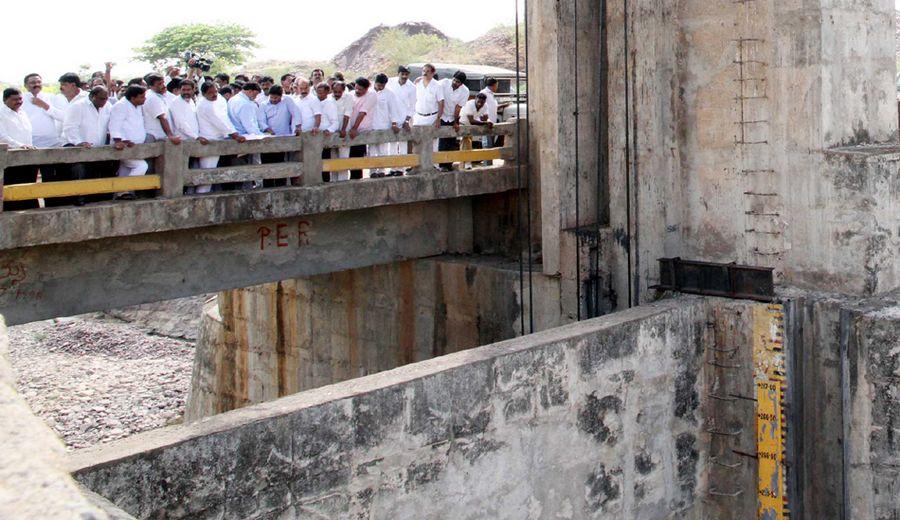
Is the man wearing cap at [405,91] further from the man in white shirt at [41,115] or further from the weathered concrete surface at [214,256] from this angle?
the man in white shirt at [41,115]

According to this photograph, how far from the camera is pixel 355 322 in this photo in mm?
13750

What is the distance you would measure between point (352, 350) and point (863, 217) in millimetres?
6669

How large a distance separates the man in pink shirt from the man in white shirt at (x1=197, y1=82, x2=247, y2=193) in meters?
1.75

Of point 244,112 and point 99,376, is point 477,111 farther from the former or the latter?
→ point 99,376

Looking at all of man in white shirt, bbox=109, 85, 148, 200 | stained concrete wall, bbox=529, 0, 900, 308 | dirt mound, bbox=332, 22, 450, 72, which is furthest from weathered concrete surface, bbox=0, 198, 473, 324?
dirt mound, bbox=332, 22, 450, 72

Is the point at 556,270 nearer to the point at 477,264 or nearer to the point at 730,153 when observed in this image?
the point at 477,264

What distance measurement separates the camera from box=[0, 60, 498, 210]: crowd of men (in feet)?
32.8

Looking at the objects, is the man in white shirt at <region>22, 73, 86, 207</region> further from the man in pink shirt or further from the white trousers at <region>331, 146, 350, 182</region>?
the man in pink shirt

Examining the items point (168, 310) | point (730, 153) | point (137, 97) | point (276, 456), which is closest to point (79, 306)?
point (137, 97)

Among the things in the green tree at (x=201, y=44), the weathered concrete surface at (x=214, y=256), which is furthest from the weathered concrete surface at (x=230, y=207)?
the green tree at (x=201, y=44)

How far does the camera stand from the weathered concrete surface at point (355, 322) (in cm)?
1227

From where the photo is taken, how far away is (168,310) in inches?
1159

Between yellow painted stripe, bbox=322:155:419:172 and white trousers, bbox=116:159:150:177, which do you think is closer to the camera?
white trousers, bbox=116:159:150:177

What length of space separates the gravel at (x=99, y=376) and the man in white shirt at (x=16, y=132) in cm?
988
